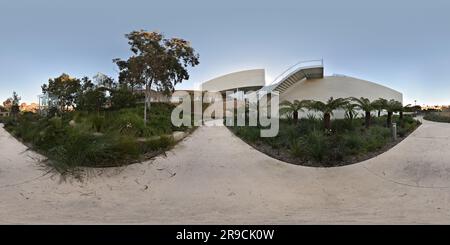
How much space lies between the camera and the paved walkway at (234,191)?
18.1ft

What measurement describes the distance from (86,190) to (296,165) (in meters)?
5.40

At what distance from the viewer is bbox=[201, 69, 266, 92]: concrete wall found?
3103cm

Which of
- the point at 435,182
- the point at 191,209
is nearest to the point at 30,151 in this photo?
the point at 191,209

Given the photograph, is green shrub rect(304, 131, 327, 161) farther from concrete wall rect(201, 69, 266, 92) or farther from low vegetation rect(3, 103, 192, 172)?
concrete wall rect(201, 69, 266, 92)

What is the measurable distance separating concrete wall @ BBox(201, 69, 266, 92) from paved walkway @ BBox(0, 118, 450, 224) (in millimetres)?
21621

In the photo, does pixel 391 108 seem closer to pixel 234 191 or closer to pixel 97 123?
pixel 234 191

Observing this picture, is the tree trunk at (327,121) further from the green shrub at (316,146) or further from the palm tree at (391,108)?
the palm tree at (391,108)

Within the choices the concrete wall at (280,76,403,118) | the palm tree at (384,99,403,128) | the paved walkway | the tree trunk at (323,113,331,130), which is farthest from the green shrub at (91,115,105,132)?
the concrete wall at (280,76,403,118)

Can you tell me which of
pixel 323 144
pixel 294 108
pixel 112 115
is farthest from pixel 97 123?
pixel 294 108

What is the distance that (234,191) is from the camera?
23.0 feet

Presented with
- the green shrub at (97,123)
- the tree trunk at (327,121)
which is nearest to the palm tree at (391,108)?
the tree trunk at (327,121)

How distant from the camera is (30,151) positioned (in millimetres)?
10180

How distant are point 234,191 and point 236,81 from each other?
89.4ft

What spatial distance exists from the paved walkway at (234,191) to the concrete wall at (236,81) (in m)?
21.6
